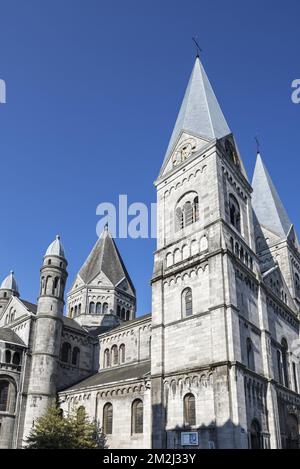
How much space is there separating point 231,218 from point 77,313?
92.6 feet

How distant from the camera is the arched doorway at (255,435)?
24.0 m

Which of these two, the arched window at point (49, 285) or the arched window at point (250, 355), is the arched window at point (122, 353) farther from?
the arched window at point (250, 355)

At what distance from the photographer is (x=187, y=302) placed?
28406 millimetres

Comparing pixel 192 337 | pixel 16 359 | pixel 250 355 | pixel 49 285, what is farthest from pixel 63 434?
pixel 49 285

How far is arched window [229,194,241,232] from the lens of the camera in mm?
32750

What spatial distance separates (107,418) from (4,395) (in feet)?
32.3

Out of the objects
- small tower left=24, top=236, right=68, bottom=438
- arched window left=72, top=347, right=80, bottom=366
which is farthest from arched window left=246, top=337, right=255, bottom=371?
arched window left=72, top=347, right=80, bottom=366

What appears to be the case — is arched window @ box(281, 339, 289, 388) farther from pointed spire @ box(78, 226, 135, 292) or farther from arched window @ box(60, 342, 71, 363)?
pointed spire @ box(78, 226, 135, 292)

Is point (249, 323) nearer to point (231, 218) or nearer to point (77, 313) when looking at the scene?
point (231, 218)

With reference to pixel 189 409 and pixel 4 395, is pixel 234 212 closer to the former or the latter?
pixel 189 409

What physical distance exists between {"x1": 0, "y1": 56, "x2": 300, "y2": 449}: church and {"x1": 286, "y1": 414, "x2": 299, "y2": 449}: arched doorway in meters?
0.08

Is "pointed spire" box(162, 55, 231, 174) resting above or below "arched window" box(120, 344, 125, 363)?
above

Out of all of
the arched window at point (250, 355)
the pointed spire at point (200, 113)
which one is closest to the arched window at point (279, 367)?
the arched window at point (250, 355)
